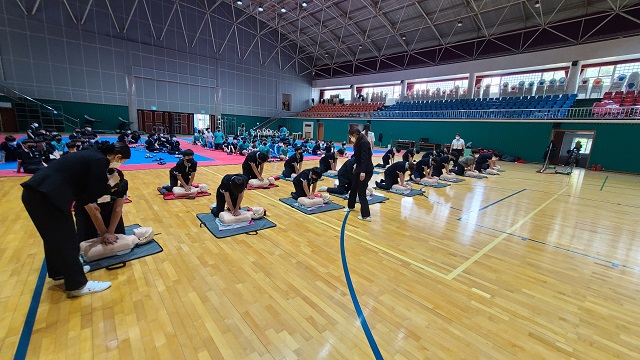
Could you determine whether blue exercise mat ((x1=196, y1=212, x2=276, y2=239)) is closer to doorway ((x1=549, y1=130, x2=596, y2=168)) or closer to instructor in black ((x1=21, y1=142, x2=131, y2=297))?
instructor in black ((x1=21, y1=142, x2=131, y2=297))

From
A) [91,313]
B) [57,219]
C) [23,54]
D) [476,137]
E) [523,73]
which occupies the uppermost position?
[523,73]

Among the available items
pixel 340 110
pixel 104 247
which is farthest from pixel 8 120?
pixel 340 110

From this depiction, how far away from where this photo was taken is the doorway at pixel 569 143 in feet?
56.4

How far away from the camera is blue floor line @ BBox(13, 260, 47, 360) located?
208 centimetres

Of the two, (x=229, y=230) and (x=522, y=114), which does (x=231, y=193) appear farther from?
(x=522, y=114)

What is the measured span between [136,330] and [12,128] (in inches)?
1031

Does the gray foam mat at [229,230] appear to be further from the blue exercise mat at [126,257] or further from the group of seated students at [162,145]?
the group of seated students at [162,145]

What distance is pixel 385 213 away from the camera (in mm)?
6090

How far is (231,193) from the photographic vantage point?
4.80 meters

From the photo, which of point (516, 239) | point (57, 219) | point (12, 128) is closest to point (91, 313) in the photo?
point (57, 219)

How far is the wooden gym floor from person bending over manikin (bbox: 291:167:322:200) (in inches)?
36.9

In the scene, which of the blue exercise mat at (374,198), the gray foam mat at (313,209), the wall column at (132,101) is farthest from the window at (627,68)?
the wall column at (132,101)

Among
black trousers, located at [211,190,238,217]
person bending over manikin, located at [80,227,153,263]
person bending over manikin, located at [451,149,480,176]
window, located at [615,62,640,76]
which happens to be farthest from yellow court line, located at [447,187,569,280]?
window, located at [615,62,640,76]

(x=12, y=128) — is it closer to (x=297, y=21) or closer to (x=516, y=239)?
(x=297, y=21)
